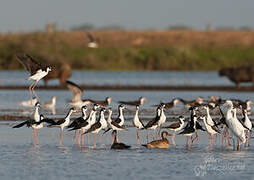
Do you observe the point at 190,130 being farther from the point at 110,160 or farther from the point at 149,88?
the point at 149,88

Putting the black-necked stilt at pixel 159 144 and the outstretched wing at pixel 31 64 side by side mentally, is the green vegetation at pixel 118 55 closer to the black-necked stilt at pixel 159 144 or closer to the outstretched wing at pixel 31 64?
the outstretched wing at pixel 31 64

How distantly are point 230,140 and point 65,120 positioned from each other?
4.30 metres

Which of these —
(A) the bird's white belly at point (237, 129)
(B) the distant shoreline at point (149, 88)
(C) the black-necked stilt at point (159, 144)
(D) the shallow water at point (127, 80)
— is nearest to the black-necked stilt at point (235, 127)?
(A) the bird's white belly at point (237, 129)

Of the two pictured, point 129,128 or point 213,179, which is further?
point 129,128

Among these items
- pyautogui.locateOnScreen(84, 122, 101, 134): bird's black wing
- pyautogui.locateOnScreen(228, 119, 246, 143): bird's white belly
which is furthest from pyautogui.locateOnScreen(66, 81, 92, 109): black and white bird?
pyautogui.locateOnScreen(228, 119, 246, 143): bird's white belly

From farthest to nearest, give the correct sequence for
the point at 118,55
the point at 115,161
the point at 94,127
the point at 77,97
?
the point at 118,55 < the point at 77,97 < the point at 94,127 < the point at 115,161

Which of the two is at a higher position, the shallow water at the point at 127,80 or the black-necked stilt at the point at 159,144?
the shallow water at the point at 127,80

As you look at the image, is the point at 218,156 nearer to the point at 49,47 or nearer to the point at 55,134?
the point at 55,134

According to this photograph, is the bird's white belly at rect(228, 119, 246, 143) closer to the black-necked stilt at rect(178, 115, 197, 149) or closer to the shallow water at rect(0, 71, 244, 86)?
the black-necked stilt at rect(178, 115, 197, 149)

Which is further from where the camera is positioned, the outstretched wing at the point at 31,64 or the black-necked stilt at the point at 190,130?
the outstretched wing at the point at 31,64

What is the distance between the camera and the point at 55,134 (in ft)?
63.8

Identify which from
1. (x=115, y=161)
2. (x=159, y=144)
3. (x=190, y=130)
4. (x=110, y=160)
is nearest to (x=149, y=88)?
(x=190, y=130)

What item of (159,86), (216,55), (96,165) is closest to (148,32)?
(216,55)

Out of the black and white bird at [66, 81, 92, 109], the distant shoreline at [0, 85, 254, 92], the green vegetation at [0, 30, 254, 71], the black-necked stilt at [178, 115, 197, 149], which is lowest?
the black-necked stilt at [178, 115, 197, 149]
